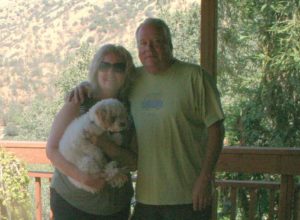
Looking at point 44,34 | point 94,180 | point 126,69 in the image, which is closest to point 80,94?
point 126,69

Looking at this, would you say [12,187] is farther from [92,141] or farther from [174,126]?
[174,126]

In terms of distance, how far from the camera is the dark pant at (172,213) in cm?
193

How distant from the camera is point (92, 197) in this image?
190 cm

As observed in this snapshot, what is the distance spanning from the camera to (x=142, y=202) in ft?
6.60

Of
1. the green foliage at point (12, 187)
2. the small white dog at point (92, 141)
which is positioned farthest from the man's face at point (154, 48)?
the green foliage at point (12, 187)

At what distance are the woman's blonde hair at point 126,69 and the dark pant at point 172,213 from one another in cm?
51

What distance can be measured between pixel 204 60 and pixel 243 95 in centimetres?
250

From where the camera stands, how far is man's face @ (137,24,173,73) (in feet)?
6.29

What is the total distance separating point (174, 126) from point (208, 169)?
0.23 meters

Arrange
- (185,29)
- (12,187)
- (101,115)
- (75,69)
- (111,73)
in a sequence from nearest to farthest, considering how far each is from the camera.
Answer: (101,115), (111,73), (12,187), (185,29), (75,69)

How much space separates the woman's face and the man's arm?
45cm

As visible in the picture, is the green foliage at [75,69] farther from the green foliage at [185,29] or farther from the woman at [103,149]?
the woman at [103,149]

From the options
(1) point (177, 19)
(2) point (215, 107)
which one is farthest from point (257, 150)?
(1) point (177, 19)

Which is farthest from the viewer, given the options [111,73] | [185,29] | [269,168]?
[185,29]
